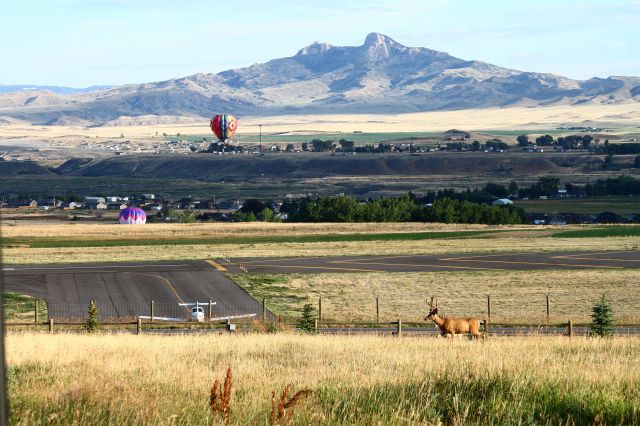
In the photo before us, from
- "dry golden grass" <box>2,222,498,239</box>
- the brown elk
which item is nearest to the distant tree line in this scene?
"dry golden grass" <box>2,222,498,239</box>

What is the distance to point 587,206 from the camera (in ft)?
600

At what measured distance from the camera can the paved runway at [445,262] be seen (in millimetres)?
82250

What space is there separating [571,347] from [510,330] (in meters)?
21.2

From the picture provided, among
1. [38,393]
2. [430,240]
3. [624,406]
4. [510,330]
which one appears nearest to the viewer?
[624,406]

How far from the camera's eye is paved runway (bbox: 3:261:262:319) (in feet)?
195

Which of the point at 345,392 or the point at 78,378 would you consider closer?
the point at 345,392

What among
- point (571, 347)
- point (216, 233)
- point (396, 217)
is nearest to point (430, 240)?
point (216, 233)

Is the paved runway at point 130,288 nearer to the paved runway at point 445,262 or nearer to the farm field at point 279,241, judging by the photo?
the paved runway at point 445,262

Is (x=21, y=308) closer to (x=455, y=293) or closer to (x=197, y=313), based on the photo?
(x=197, y=313)

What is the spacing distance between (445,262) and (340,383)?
70.1 metres

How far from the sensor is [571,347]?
2658 cm

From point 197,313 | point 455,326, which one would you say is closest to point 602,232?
point 197,313

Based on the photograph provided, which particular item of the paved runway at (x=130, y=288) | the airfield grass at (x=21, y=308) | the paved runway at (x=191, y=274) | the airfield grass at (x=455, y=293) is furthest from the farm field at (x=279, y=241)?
the airfield grass at (x=21, y=308)

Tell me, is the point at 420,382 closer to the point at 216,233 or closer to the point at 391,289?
the point at 391,289
